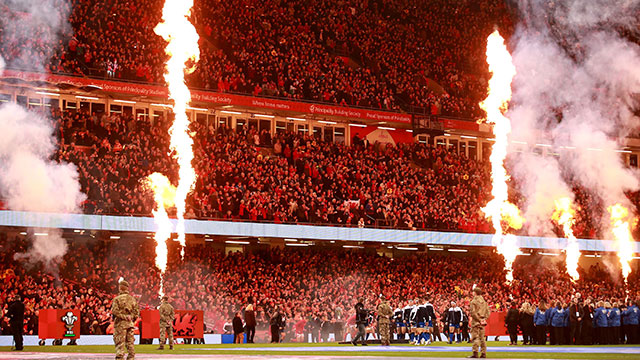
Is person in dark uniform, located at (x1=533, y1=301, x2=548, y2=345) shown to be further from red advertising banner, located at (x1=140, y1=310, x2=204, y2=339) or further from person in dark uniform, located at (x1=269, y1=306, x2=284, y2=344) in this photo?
red advertising banner, located at (x1=140, y1=310, x2=204, y2=339)

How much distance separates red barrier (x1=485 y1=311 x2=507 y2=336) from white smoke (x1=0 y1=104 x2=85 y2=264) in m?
18.1

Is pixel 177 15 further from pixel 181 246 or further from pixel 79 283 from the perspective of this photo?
pixel 79 283

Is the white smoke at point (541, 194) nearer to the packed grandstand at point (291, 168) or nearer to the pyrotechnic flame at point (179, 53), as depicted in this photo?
the packed grandstand at point (291, 168)

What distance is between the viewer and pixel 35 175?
3631 centimetres

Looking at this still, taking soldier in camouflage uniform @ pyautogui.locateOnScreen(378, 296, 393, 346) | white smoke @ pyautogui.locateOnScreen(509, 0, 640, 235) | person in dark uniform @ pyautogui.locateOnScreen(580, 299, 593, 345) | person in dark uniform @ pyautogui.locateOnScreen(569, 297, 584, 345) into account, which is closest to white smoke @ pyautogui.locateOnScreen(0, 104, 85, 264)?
soldier in camouflage uniform @ pyautogui.locateOnScreen(378, 296, 393, 346)

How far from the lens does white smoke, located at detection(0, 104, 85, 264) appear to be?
35375 millimetres

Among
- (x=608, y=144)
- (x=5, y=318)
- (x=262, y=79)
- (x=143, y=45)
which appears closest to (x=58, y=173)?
(x=5, y=318)

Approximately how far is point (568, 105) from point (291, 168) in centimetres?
1728

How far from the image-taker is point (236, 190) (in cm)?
4359

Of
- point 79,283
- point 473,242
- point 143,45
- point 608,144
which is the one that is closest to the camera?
point 79,283

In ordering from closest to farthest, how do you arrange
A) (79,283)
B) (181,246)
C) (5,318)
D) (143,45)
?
(5,318)
(79,283)
(181,246)
(143,45)

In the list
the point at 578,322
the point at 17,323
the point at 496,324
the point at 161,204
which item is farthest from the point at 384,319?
the point at 161,204

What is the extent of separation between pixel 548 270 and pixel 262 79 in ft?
63.5

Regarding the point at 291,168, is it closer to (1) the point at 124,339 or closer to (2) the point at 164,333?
(2) the point at 164,333
